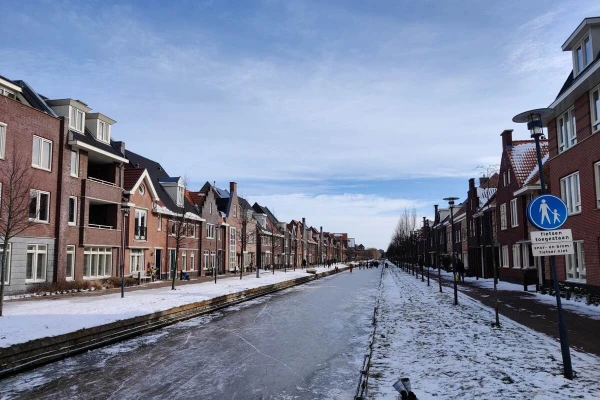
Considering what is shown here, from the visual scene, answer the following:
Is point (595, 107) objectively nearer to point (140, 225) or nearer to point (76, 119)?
point (76, 119)

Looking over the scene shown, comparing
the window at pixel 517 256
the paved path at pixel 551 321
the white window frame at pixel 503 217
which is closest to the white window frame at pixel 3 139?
the paved path at pixel 551 321

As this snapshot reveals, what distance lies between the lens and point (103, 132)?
29672 mm

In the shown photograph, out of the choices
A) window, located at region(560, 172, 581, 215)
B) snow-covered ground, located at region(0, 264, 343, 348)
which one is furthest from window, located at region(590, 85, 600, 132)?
snow-covered ground, located at region(0, 264, 343, 348)

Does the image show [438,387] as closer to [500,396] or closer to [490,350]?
[500,396]

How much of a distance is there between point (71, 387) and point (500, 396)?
6.59m

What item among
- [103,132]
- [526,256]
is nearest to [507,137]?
[526,256]

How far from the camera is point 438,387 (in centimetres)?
704

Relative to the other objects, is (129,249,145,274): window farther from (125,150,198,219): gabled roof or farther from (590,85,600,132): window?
(590,85,600,132): window

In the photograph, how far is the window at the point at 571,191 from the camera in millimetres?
20778

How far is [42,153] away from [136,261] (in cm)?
1125

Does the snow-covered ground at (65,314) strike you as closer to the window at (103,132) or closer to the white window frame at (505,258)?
the window at (103,132)

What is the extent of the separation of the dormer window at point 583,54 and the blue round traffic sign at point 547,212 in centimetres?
1414

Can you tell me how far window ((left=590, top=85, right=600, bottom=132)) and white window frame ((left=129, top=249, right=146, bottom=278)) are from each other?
88.8ft

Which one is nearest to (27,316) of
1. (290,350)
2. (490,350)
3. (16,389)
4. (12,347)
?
(12,347)
